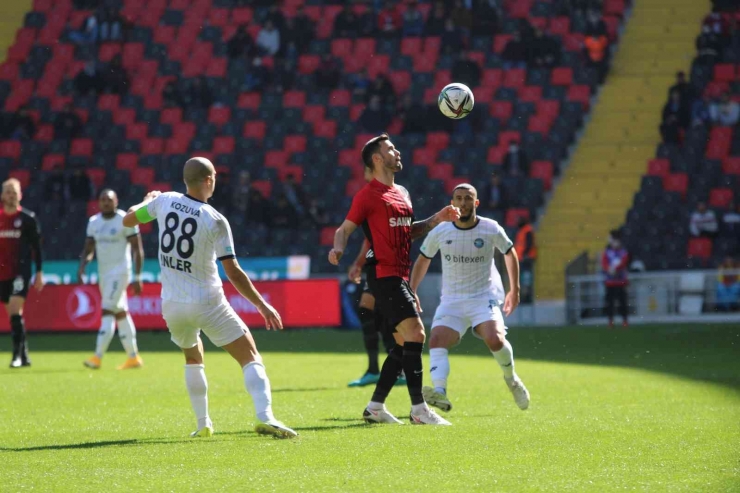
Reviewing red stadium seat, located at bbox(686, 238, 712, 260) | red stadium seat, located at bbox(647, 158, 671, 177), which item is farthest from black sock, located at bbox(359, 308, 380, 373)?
red stadium seat, located at bbox(647, 158, 671, 177)

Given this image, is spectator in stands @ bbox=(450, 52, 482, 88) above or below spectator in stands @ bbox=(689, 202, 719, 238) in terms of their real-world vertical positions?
above

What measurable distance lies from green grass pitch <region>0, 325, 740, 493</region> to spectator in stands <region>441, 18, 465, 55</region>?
13012 mm

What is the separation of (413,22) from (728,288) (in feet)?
36.0

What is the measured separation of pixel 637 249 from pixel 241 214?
8167mm

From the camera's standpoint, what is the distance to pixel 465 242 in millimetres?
9555

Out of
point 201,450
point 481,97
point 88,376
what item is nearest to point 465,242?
point 201,450

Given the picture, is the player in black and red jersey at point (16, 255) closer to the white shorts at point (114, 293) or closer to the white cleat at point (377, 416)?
the white shorts at point (114, 293)

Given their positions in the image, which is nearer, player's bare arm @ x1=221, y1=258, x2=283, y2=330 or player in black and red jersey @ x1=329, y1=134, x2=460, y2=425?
player's bare arm @ x1=221, y1=258, x2=283, y2=330

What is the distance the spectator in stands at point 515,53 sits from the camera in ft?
86.5

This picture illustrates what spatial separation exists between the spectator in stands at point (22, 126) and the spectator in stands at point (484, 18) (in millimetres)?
10952

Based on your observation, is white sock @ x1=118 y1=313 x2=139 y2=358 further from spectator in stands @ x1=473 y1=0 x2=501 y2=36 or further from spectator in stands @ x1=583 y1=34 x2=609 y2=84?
spectator in stands @ x1=473 y1=0 x2=501 y2=36

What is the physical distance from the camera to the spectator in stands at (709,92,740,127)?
955 inches

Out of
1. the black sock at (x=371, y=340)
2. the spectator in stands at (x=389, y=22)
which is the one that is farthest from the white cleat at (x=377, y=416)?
the spectator in stands at (x=389, y=22)

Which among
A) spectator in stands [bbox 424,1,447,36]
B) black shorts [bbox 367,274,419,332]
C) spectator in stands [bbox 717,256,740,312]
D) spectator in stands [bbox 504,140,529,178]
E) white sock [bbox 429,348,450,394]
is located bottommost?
spectator in stands [bbox 717,256,740,312]
